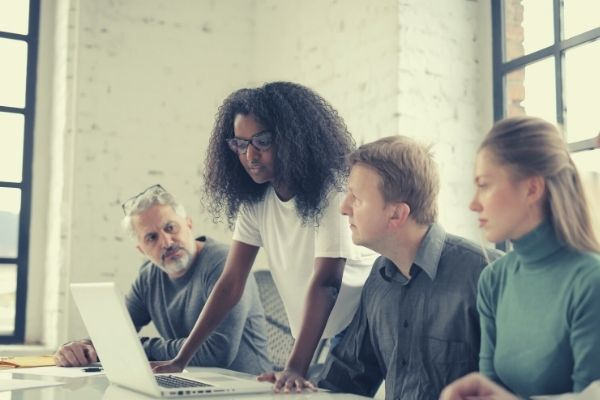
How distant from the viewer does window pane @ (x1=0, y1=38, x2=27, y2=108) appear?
4.57 meters

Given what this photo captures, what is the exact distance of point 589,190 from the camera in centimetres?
148

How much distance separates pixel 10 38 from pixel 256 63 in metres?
1.37

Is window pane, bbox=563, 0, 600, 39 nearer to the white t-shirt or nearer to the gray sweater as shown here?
the white t-shirt

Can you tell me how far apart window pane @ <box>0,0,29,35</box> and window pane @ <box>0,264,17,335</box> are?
4.32 ft

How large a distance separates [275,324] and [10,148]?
2275mm

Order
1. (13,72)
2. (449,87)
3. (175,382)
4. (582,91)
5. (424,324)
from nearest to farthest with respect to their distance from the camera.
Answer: (424,324) < (175,382) < (582,91) < (449,87) < (13,72)

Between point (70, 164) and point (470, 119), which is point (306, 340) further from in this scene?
point (70, 164)

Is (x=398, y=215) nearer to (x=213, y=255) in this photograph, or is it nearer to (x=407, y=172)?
(x=407, y=172)

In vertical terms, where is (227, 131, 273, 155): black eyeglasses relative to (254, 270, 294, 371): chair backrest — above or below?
above

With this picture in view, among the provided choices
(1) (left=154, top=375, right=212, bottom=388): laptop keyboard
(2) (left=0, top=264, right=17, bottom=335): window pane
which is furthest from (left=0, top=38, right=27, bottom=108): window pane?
(1) (left=154, top=375, right=212, bottom=388): laptop keyboard

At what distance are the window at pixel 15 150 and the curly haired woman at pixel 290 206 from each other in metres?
2.29

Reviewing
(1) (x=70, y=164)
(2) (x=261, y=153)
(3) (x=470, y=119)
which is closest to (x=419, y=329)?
(2) (x=261, y=153)

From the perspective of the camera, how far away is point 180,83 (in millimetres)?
4645

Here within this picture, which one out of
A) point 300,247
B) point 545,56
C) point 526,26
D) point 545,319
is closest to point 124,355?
point 300,247
